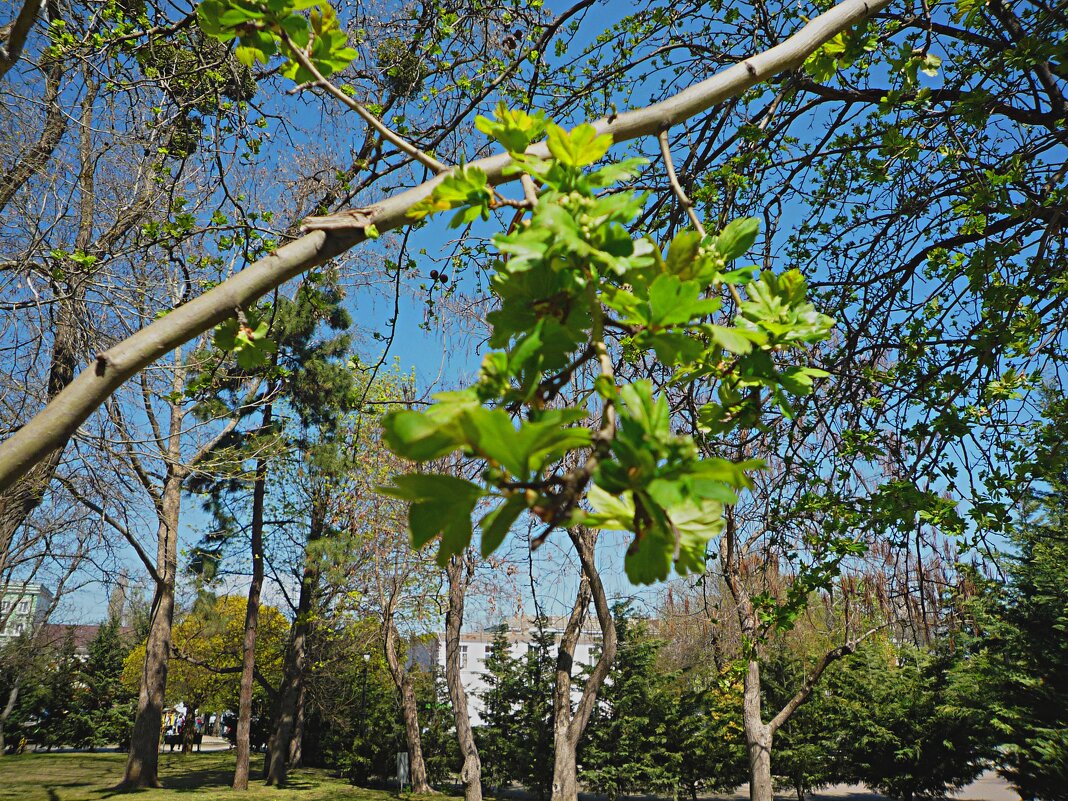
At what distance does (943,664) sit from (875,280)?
39.4ft

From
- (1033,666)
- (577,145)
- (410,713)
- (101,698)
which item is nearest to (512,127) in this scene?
(577,145)

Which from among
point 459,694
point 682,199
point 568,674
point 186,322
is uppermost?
point 682,199

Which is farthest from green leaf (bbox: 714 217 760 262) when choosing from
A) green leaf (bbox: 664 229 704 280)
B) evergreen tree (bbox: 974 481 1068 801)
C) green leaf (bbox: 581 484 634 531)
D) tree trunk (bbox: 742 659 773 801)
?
evergreen tree (bbox: 974 481 1068 801)

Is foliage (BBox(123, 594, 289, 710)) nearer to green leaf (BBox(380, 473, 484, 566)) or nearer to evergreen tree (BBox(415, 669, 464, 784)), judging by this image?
evergreen tree (BBox(415, 669, 464, 784))

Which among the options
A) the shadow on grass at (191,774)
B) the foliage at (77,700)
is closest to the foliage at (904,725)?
the shadow on grass at (191,774)

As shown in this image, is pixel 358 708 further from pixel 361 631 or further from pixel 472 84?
pixel 472 84

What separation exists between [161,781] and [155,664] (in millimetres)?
4654

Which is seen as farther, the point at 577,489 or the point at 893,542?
the point at 893,542

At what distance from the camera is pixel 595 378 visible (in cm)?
70

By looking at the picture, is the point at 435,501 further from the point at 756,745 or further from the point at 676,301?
the point at 756,745

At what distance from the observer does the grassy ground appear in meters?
13.1

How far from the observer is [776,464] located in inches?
225

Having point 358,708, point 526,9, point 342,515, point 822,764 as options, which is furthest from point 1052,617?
point 358,708

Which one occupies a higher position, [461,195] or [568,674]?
[461,195]
